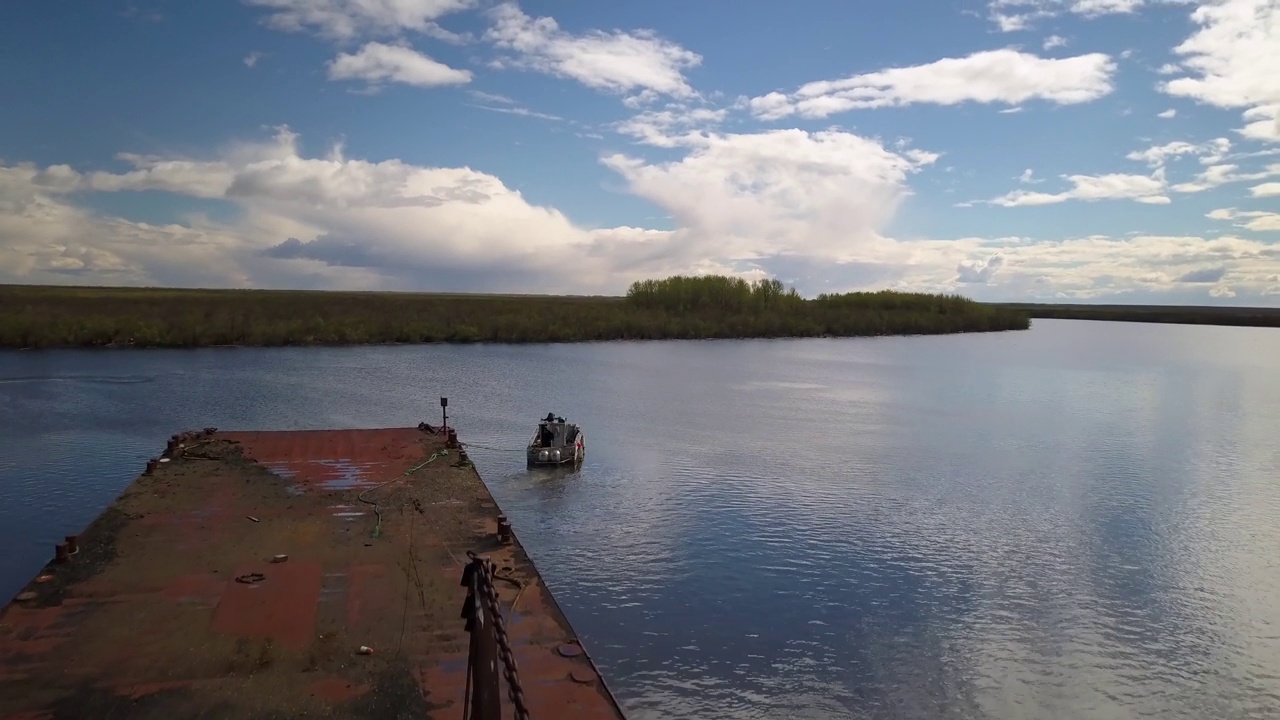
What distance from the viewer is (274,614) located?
662cm

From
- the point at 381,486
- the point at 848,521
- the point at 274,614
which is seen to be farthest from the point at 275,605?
the point at 848,521

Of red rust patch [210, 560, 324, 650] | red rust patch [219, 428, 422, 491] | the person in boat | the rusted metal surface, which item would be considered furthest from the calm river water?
red rust patch [210, 560, 324, 650]

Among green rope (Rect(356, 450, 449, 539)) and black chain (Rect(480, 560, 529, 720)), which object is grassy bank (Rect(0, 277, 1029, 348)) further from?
black chain (Rect(480, 560, 529, 720))

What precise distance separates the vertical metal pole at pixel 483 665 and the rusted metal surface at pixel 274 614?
1340 mm

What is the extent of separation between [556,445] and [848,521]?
6036 mm

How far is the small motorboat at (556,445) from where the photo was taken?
16.2 meters

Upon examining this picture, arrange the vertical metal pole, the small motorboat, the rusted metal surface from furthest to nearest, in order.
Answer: the small motorboat → the rusted metal surface → the vertical metal pole

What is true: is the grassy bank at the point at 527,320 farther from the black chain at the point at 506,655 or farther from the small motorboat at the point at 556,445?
the black chain at the point at 506,655

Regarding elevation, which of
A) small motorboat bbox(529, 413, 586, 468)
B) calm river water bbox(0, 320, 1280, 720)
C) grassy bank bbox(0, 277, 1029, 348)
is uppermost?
grassy bank bbox(0, 277, 1029, 348)

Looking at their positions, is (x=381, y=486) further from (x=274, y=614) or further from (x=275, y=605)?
(x=274, y=614)

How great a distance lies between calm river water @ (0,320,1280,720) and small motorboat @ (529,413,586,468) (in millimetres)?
404

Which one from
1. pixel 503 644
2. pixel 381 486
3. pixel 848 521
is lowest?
pixel 848 521

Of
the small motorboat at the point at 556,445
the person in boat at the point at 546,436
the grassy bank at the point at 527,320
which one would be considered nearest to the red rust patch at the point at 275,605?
the small motorboat at the point at 556,445

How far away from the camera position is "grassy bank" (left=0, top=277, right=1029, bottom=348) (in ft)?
141
